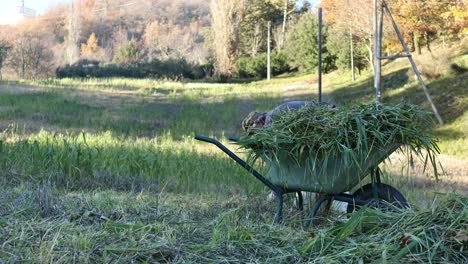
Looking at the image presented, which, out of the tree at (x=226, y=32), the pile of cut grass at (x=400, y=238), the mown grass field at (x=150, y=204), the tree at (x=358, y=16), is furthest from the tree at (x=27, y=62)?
the pile of cut grass at (x=400, y=238)

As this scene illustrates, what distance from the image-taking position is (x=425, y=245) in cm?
228

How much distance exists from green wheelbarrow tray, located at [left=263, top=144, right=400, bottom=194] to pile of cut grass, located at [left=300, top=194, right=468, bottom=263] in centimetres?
50

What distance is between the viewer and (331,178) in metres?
3.30

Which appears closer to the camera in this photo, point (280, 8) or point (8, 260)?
point (8, 260)

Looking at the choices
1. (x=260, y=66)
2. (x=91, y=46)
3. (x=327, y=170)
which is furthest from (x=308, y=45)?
(x=91, y=46)

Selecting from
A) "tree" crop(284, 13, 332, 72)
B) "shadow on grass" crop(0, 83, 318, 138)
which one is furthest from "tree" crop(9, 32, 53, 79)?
"shadow on grass" crop(0, 83, 318, 138)

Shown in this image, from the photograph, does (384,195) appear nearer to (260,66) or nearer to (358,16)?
(358,16)

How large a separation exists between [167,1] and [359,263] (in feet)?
330

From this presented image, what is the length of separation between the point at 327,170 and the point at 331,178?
0.18 feet

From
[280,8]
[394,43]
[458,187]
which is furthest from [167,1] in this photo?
[458,187]

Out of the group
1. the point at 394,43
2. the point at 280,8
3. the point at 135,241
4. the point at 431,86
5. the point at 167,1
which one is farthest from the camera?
the point at 167,1

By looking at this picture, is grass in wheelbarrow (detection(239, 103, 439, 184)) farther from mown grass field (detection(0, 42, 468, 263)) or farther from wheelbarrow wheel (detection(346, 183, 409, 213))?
mown grass field (detection(0, 42, 468, 263))

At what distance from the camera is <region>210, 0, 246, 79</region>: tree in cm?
4347

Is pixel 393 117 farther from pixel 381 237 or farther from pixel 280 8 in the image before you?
pixel 280 8
